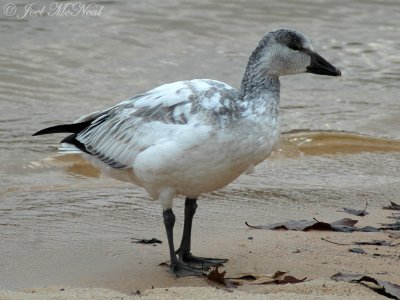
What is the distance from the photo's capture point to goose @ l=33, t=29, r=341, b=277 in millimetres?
7090

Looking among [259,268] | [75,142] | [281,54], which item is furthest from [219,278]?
[75,142]

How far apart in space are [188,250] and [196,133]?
114 cm

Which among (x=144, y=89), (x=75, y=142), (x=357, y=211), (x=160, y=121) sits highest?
(x=160, y=121)

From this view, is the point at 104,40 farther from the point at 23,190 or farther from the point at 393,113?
the point at 23,190

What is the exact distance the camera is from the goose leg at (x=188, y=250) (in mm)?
7539

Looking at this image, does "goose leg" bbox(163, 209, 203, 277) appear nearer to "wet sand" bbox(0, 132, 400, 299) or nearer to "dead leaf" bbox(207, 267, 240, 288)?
"wet sand" bbox(0, 132, 400, 299)

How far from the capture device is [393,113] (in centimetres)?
1394

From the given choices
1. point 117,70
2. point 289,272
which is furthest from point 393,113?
point 289,272

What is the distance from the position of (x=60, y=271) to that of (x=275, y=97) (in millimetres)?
2103

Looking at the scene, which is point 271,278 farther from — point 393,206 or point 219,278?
point 393,206

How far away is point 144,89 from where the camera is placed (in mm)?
14570

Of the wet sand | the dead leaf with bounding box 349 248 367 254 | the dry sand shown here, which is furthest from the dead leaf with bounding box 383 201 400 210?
the dead leaf with bounding box 349 248 367 254

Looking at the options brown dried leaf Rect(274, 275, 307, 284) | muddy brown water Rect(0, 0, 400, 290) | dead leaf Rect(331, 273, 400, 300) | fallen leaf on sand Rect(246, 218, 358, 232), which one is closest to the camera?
dead leaf Rect(331, 273, 400, 300)

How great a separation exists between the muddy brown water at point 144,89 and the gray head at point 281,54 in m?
1.57
